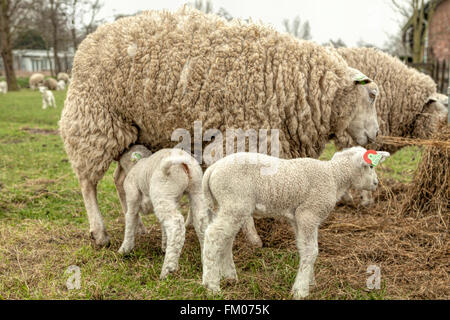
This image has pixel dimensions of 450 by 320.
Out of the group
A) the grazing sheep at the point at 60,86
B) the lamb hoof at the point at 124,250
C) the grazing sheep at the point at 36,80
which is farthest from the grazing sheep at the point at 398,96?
the grazing sheep at the point at 36,80

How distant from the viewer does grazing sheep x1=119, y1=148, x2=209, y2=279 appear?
3.32m

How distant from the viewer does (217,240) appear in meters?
2.94

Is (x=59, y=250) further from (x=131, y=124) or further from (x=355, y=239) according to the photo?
(x=355, y=239)

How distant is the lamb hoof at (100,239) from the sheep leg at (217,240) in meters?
1.54

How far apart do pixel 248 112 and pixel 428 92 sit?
373cm

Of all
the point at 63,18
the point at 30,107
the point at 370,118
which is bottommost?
the point at 30,107

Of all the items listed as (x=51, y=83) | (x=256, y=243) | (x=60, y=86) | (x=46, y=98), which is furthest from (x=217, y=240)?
(x=60, y=86)

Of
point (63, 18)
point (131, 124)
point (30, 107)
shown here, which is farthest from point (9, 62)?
point (131, 124)

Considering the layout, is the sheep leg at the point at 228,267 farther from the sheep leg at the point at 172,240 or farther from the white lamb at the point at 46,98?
the white lamb at the point at 46,98

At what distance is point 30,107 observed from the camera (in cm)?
2017

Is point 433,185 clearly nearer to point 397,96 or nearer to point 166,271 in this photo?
point 397,96

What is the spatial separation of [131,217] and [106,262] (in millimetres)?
433

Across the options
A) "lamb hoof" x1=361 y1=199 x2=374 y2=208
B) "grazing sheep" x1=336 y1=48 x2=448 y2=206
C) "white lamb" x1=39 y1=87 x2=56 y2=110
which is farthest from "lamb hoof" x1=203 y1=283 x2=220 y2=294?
"white lamb" x1=39 y1=87 x2=56 y2=110

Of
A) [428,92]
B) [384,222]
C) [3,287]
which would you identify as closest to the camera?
[3,287]
